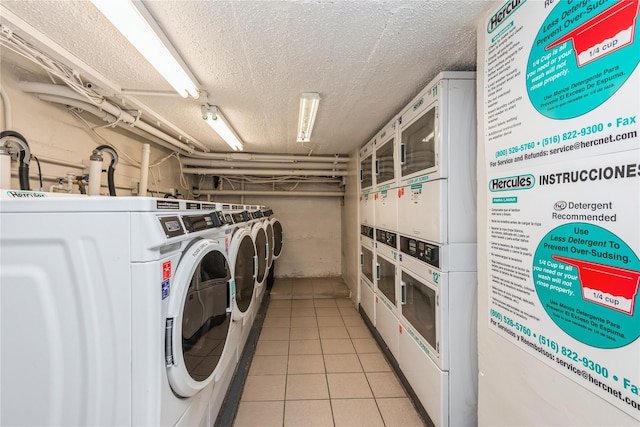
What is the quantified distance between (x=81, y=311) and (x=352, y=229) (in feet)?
11.5

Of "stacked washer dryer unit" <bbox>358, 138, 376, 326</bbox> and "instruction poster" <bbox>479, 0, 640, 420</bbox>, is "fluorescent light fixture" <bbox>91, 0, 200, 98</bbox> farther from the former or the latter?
"stacked washer dryer unit" <bbox>358, 138, 376, 326</bbox>

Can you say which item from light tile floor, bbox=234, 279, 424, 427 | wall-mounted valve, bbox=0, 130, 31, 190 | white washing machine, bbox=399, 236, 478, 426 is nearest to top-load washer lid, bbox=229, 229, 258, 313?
light tile floor, bbox=234, 279, 424, 427

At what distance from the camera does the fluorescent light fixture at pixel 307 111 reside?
2.10 metres

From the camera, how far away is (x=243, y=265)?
214cm

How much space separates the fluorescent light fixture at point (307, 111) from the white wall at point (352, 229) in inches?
47.4

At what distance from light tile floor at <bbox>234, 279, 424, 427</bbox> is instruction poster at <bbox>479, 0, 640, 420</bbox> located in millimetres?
1333

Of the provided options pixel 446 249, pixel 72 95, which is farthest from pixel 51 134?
pixel 446 249

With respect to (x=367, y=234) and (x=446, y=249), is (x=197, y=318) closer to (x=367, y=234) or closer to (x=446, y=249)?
(x=446, y=249)

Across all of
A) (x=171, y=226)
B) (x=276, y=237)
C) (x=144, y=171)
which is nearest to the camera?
(x=171, y=226)

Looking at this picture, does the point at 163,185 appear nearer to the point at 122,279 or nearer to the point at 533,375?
Result: the point at 122,279

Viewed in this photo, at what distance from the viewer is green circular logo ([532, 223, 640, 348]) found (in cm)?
70

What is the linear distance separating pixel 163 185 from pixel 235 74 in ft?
8.25

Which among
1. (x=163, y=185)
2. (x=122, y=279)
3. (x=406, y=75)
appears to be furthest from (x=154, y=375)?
(x=163, y=185)

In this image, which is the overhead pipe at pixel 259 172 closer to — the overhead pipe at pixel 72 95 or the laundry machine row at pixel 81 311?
the overhead pipe at pixel 72 95
